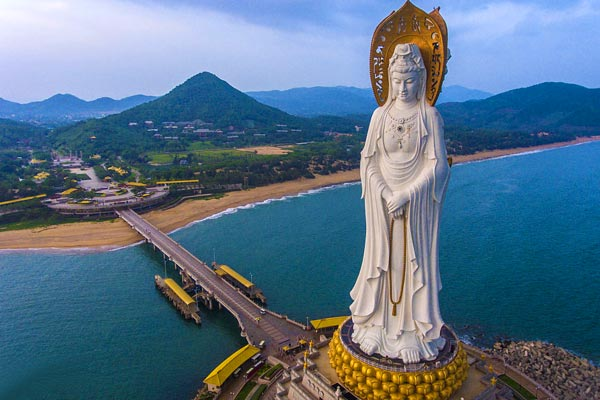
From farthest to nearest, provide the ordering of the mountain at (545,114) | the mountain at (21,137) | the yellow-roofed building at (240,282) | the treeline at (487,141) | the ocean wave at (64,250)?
the mountain at (545,114), the mountain at (21,137), the treeline at (487,141), the ocean wave at (64,250), the yellow-roofed building at (240,282)

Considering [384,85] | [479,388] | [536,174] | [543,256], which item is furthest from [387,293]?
[536,174]

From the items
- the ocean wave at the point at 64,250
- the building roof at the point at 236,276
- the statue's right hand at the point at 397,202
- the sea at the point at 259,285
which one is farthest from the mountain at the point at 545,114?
the statue's right hand at the point at 397,202

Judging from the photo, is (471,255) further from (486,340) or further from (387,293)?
(387,293)

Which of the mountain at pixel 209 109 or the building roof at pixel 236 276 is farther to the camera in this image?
the mountain at pixel 209 109

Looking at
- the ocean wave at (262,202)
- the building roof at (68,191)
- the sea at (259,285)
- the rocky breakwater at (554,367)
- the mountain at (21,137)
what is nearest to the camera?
the rocky breakwater at (554,367)

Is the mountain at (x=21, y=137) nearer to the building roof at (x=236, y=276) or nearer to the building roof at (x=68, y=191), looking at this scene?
the building roof at (x=68, y=191)

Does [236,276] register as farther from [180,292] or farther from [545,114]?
[545,114]

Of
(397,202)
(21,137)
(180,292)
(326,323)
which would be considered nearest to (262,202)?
(180,292)

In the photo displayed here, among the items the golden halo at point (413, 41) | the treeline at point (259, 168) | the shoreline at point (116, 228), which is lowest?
the shoreline at point (116, 228)

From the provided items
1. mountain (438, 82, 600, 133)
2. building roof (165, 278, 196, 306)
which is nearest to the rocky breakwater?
building roof (165, 278, 196, 306)
